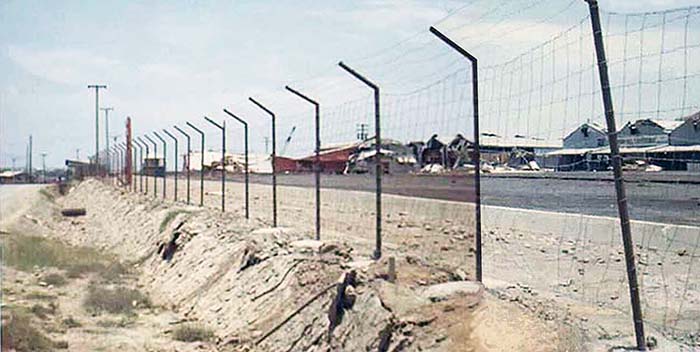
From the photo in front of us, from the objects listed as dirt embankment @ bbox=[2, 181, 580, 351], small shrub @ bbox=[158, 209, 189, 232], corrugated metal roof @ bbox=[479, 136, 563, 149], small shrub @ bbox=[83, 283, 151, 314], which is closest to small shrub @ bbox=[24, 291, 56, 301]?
dirt embankment @ bbox=[2, 181, 580, 351]

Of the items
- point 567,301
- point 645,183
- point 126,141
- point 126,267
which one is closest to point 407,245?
point 645,183

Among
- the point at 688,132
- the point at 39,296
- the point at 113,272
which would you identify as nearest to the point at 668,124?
the point at 688,132

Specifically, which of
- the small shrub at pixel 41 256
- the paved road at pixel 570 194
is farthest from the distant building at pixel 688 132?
the small shrub at pixel 41 256

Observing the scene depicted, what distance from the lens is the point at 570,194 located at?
1953 centimetres

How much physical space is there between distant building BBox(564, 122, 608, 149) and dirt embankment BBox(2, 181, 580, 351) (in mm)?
1625

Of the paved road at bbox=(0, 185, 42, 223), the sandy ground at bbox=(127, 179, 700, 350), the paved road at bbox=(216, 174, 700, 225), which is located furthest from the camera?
the paved road at bbox=(0, 185, 42, 223)

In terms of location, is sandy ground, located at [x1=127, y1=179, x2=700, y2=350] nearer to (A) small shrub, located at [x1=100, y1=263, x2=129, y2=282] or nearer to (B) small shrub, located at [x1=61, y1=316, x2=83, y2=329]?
(B) small shrub, located at [x1=61, y1=316, x2=83, y2=329]

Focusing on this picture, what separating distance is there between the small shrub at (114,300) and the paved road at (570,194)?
17.9 feet

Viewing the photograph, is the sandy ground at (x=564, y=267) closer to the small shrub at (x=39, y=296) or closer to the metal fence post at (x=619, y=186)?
the metal fence post at (x=619, y=186)

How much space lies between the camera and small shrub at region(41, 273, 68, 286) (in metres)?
21.8

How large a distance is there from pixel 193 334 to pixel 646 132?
8.51 meters

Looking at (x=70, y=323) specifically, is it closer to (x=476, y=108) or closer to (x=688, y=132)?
(x=476, y=108)

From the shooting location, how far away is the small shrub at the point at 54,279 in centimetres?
2183

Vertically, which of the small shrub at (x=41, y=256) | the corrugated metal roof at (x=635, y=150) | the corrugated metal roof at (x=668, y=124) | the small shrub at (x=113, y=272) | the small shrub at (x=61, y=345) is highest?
the corrugated metal roof at (x=668, y=124)
